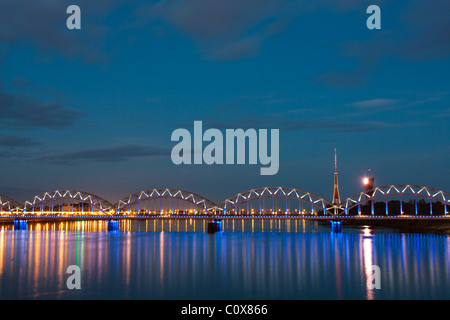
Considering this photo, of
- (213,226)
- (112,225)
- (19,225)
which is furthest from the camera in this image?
(19,225)

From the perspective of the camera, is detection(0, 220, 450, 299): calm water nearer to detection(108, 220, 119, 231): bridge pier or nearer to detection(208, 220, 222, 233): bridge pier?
detection(208, 220, 222, 233): bridge pier

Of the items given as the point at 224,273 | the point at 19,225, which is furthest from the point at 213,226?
the point at 224,273

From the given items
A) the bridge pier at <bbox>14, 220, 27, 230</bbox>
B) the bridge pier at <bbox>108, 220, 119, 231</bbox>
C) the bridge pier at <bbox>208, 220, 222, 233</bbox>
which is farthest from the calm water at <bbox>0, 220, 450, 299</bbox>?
the bridge pier at <bbox>14, 220, 27, 230</bbox>

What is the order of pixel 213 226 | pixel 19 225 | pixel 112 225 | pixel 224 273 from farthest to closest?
pixel 19 225, pixel 112 225, pixel 213 226, pixel 224 273

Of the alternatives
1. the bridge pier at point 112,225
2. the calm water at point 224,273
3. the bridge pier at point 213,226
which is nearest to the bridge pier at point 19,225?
the bridge pier at point 112,225

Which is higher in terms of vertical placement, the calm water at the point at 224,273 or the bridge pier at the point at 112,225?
the bridge pier at the point at 112,225

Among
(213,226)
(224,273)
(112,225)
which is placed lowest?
(224,273)

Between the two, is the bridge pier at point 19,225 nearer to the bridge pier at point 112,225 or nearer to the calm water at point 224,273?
the bridge pier at point 112,225

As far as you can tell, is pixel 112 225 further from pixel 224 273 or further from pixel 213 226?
pixel 224 273

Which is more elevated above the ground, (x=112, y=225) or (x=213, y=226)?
(x=112, y=225)

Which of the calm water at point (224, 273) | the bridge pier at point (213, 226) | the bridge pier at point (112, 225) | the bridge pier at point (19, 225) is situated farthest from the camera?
the bridge pier at point (19, 225)

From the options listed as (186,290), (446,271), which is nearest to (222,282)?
(186,290)
